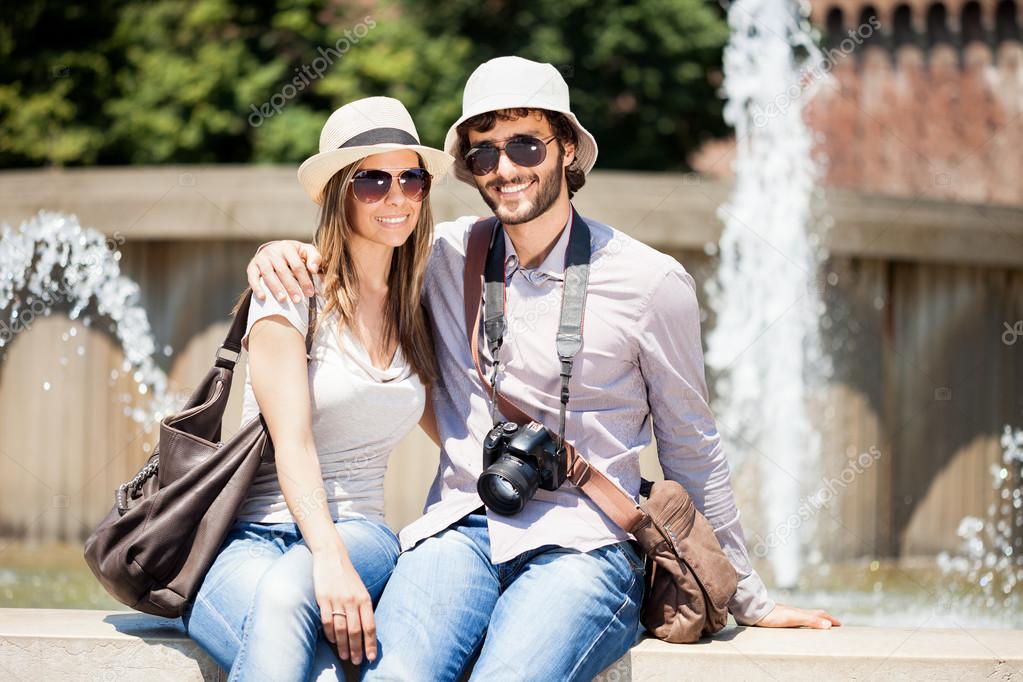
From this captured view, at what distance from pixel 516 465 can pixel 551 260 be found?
1.64 feet

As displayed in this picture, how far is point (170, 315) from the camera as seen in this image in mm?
6438

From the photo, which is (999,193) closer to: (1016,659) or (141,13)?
(141,13)

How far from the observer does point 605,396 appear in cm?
255

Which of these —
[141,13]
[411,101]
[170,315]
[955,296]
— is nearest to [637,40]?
[411,101]

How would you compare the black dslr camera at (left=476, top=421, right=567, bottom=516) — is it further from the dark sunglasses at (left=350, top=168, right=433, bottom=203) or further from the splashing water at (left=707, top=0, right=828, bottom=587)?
the splashing water at (left=707, top=0, right=828, bottom=587)

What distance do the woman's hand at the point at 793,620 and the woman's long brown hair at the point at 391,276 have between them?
900 mm

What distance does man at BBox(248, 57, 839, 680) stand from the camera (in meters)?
2.32

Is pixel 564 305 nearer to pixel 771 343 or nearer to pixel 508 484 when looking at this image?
pixel 508 484

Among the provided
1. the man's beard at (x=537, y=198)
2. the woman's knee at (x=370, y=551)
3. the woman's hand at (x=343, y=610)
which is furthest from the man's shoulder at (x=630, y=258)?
the woman's hand at (x=343, y=610)

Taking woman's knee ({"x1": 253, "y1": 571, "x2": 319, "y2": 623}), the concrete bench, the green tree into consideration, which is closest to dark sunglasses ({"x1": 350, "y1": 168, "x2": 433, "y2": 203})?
woman's knee ({"x1": 253, "y1": 571, "x2": 319, "y2": 623})

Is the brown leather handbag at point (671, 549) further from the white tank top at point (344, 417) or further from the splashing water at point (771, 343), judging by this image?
the splashing water at point (771, 343)

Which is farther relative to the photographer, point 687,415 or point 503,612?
point 687,415

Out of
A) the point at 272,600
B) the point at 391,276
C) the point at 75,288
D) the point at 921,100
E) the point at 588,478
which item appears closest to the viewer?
the point at 272,600

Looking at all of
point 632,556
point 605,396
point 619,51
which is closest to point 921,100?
point 619,51
